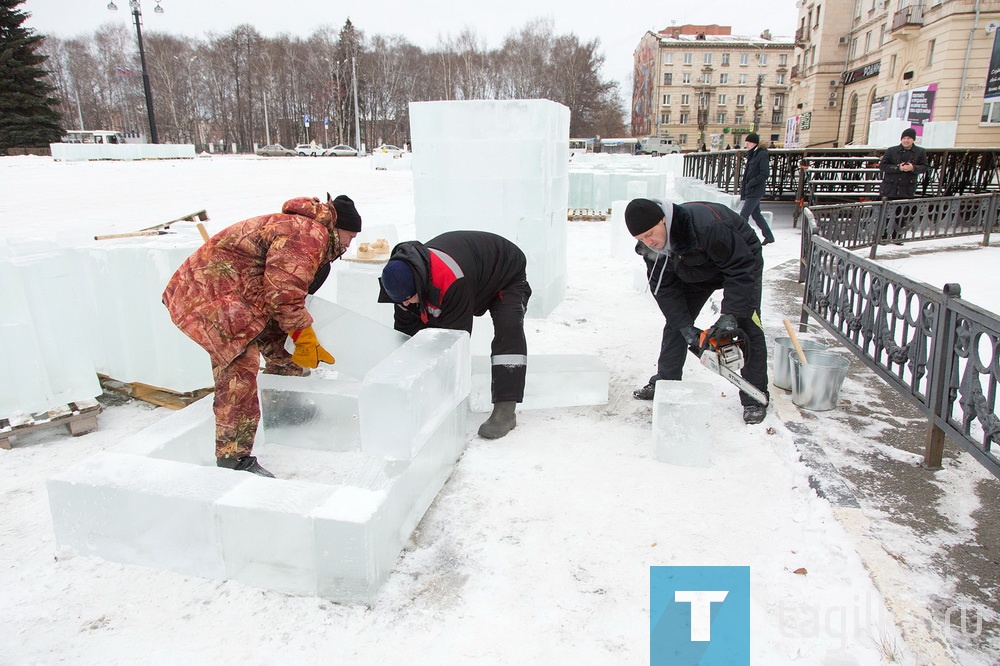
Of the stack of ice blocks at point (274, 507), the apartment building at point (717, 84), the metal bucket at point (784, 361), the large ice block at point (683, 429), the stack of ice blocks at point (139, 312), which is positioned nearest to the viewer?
the stack of ice blocks at point (274, 507)

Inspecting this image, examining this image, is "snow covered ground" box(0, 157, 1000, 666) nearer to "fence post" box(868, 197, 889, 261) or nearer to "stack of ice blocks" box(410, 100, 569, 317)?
"stack of ice blocks" box(410, 100, 569, 317)

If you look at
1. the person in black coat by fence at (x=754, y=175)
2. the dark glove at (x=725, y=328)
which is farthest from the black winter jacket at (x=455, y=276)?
the person in black coat by fence at (x=754, y=175)

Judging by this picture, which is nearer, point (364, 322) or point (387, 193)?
point (364, 322)

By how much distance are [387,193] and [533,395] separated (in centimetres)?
1405

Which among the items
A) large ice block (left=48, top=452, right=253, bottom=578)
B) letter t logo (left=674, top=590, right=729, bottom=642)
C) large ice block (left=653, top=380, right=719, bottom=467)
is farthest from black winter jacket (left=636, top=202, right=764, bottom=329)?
large ice block (left=48, top=452, right=253, bottom=578)

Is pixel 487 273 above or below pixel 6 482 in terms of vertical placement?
above

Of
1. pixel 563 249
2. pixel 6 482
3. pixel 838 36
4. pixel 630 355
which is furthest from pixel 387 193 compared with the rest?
pixel 838 36

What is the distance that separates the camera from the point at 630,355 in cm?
486

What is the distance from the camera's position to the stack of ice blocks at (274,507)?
221 centimetres

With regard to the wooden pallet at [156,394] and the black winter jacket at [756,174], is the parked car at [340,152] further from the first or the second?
the wooden pallet at [156,394]

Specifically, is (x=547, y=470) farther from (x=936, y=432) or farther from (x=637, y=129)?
(x=637, y=129)

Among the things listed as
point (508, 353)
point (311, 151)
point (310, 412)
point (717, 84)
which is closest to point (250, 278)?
point (310, 412)

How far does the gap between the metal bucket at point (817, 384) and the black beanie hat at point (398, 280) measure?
8.16 ft

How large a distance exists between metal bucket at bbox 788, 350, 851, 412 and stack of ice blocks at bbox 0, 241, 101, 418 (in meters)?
4.24
